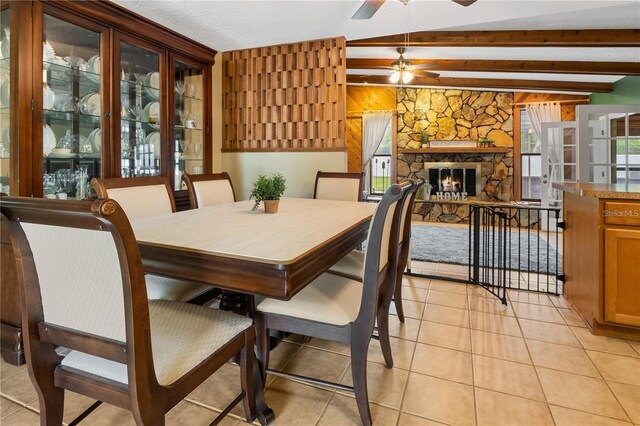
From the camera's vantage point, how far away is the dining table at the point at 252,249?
114 cm

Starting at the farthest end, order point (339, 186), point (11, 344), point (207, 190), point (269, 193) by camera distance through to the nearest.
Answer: point (339, 186)
point (207, 190)
point (269, 193)
point (11, 344)

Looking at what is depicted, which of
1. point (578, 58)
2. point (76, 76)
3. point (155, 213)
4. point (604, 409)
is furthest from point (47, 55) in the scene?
point (578, 58)

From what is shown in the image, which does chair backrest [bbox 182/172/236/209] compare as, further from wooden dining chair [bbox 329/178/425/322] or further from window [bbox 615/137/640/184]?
window [bbox 615/137/640/184]

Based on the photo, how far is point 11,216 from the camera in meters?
0.96

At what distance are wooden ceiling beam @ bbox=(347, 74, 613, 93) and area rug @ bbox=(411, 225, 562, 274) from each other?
2.55 metres

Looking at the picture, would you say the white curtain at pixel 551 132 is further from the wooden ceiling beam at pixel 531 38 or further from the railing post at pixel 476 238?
the railing post at pixel 476 238

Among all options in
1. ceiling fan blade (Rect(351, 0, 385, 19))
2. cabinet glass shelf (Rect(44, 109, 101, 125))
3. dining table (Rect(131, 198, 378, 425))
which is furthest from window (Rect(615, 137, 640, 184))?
cabinet glass shelf (Rect(44, 109, 101, 125))

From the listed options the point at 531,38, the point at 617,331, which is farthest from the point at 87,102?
the point at 531,38

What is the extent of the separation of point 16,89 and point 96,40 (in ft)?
2.39

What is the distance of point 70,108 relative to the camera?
96.5 inches

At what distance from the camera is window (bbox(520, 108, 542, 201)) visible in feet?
22.7

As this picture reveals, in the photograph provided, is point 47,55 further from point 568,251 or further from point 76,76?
point 568,251

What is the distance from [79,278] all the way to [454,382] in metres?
1.73

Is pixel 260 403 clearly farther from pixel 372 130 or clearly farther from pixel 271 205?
pixel 372 130
